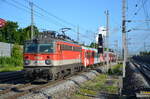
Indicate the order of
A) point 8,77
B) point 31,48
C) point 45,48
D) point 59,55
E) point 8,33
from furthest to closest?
point 8,33
point 8,77
point 59,55
point 31,48
point 45,48

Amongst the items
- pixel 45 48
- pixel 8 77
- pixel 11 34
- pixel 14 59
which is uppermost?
pixel 11 34

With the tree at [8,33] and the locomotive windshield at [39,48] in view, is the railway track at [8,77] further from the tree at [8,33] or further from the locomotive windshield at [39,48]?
the tree at [8,33]

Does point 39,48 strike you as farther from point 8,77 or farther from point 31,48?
point 8,77

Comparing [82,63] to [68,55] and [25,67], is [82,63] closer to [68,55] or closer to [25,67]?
[68,55]

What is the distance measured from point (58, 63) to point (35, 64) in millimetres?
1881

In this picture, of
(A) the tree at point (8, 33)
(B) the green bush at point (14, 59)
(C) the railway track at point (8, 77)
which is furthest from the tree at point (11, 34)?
(C) the railway track at point (8, 77)

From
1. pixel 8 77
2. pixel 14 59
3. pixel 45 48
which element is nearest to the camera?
pixel 45 48

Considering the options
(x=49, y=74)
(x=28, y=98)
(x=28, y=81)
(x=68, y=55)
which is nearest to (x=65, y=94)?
(x=28, y=98)

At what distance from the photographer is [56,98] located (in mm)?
13406

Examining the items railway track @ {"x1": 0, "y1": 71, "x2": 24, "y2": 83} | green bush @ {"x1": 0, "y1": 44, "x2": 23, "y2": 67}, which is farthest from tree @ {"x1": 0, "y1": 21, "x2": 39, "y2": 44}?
railway track @ {"x1": 0, "y1": 71, "x2": 24, "y2": 83}

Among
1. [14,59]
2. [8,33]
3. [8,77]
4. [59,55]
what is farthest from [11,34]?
[59,55]

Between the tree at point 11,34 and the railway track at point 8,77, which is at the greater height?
the tree at point 11,34

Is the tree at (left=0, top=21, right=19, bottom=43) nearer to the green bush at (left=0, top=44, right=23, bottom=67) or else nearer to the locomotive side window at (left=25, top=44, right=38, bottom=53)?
the green bush at (left=0, top=44, right=23, bottom=67)

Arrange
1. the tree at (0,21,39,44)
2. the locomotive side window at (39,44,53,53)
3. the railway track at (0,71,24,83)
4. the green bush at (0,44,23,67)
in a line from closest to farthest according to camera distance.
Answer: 1. the locomotive side window at (39,44,53,53)
2. the railway track at (0,71,24,83)
3. the green bush at (0,44,23,67)
4. the tree at (0,21,39,44)
